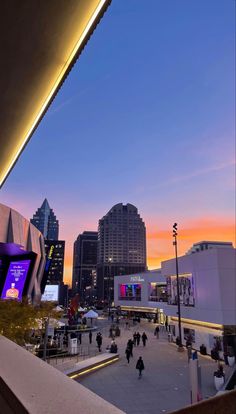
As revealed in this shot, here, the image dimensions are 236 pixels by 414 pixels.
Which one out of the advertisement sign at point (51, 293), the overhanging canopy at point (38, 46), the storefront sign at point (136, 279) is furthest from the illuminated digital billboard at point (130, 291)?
the overhanging canopy at point (38, 46)

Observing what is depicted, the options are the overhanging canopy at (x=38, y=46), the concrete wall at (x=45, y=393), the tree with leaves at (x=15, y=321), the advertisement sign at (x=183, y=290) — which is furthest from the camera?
the advertisement sign at (x=183, y=290)

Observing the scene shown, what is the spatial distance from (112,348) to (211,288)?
30.0ft

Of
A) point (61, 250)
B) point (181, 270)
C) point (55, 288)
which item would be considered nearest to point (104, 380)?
point (181, 270)

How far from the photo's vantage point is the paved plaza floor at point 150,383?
13727mm

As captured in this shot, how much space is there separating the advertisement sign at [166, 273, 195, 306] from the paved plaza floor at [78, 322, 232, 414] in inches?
220

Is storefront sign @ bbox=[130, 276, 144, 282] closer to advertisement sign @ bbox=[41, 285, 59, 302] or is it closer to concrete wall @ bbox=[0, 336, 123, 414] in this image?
advertisement sign @ bbox=[41, 285, 59, 302]

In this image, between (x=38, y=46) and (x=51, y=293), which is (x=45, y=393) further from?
(x=51, y=293)

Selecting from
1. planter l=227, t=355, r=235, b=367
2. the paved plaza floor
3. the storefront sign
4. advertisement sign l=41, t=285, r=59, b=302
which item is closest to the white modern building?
planter l=227, t=355, r=235, b=367

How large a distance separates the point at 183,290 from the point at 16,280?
54.7ft

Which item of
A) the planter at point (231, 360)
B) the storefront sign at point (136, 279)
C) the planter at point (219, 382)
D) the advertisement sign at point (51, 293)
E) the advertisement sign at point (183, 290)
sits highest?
the storefront sign at point (136, 279)

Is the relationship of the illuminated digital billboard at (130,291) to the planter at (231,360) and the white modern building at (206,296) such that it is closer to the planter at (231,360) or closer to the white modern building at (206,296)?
the white modern building at (206,296)

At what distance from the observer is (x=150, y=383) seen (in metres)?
17.2

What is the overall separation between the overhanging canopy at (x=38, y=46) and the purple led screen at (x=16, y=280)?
101 ft

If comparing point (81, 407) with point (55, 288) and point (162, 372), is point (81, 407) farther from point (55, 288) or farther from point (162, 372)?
point (55, 288)
